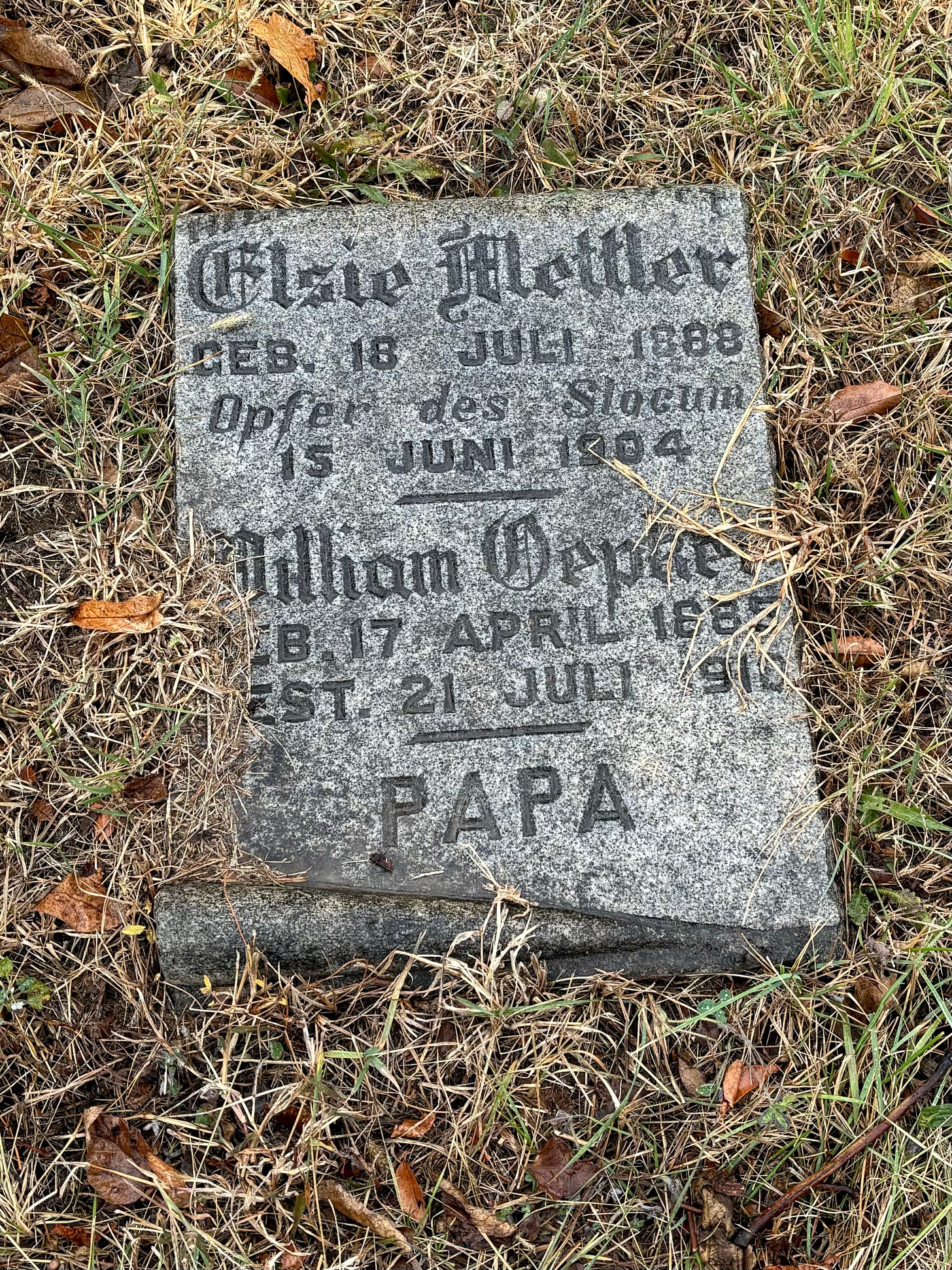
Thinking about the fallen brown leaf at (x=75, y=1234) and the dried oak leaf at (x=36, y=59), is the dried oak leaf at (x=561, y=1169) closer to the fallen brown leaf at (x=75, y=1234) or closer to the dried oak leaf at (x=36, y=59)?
the fallen brown leaf at (x=75, y=1234)

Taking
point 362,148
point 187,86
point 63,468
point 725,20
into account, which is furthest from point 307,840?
point 725,20

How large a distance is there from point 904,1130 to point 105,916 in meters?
1.53

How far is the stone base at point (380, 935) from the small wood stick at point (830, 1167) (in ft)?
1.07

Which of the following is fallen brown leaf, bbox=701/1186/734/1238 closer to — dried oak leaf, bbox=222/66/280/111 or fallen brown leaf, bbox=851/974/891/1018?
fallen brown leaf, bbox=851/974/891/1018

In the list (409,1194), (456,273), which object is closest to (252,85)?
(456,273)

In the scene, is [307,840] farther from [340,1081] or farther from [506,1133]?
[506,1133]

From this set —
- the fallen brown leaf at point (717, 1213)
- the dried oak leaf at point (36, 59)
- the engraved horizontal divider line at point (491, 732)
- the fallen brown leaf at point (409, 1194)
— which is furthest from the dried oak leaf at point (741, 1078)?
the dried oak leaf at point (36, 59)

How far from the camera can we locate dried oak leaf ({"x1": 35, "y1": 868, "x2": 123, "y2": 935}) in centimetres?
204

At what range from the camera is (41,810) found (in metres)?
2.10

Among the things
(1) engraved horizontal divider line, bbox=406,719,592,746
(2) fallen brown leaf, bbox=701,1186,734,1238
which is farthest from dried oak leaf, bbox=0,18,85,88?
(2) fallen brown leaf, bbox=701,1186,734,1238

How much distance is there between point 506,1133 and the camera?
Answer: 193 centimetres

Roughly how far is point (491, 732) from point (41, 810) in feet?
2.97

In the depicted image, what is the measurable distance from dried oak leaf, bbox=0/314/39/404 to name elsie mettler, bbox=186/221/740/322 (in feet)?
1.36

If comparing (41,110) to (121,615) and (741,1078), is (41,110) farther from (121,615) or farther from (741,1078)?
(741,1078)
